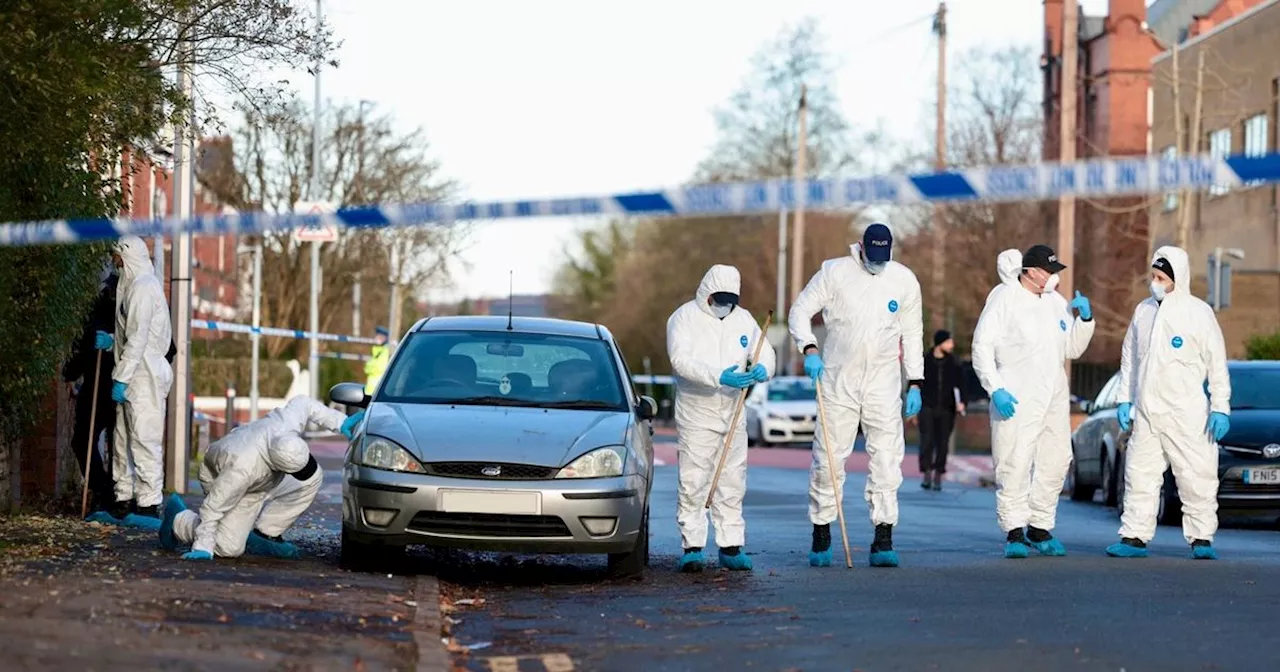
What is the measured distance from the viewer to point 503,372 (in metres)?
12.7

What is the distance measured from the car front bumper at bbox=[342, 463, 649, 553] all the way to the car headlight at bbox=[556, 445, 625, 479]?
4 centimetres

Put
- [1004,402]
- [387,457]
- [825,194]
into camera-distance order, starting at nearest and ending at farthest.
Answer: [825,194] < [387,457] < [1004,402]

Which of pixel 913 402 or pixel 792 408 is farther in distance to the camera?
pixel 792 408

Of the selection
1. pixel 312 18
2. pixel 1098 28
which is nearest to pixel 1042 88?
pixel 1098 28

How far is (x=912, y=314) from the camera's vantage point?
41.9 feet

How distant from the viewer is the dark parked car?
1747cm

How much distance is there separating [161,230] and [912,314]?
534 cm

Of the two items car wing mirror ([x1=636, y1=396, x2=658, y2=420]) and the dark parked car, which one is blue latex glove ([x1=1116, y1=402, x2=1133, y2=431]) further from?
the dark parked car

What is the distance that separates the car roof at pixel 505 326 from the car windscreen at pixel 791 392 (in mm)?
27774

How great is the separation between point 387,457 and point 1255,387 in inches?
395

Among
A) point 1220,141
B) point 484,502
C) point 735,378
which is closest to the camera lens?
point 484,502

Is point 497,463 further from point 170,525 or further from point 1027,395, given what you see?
point 1027,395

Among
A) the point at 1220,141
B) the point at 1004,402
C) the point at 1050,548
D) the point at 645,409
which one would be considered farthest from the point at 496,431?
the point at 1220,141

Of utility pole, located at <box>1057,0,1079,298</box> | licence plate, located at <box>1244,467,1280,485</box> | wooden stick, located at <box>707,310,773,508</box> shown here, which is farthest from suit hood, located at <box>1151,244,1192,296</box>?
utility pole, located at <box>1057,0,1079,298</box>
